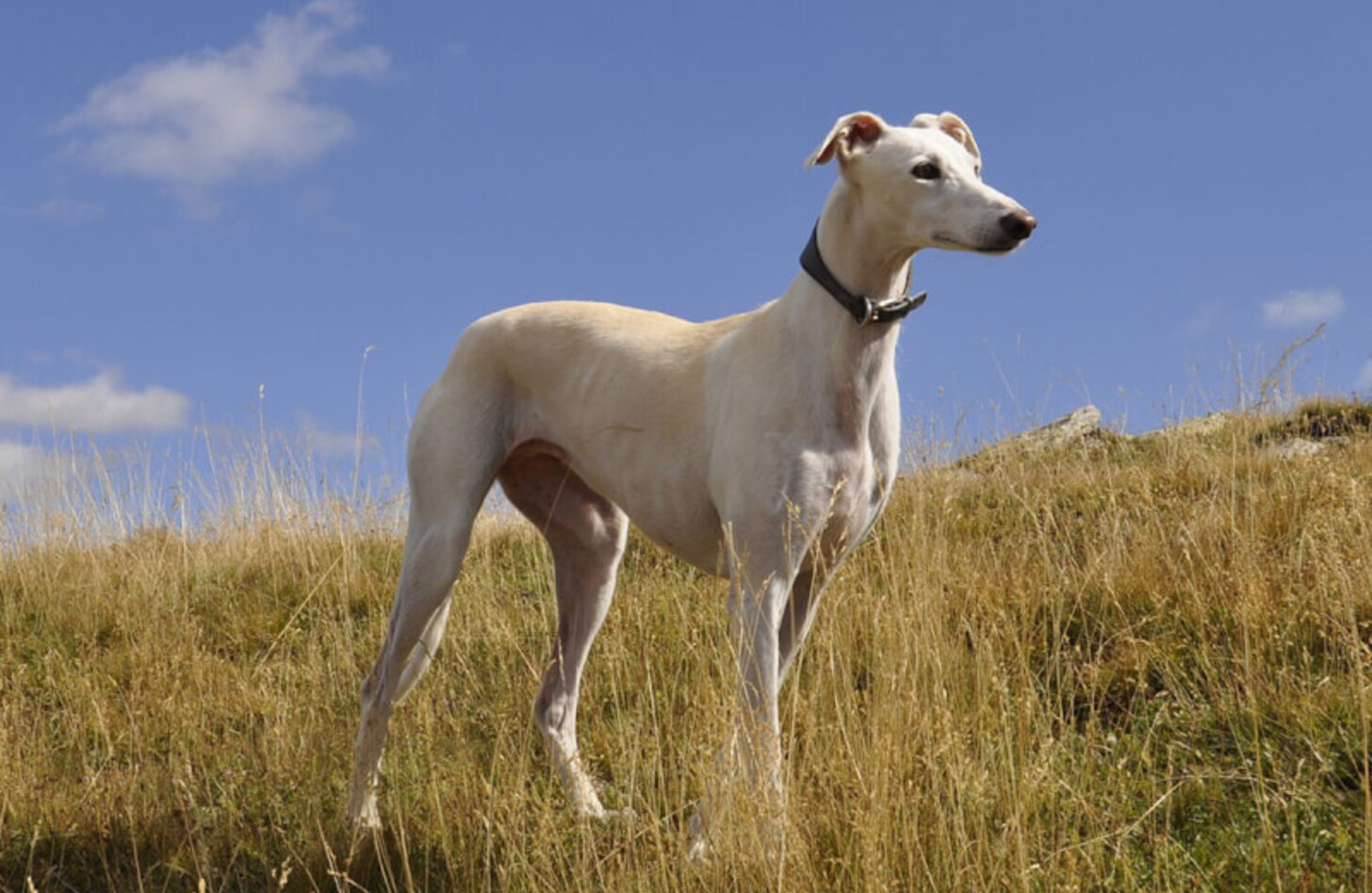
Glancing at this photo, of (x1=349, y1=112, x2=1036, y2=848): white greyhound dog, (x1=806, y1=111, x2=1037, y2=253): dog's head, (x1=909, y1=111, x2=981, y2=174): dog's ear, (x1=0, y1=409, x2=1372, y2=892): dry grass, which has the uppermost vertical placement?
(x1=909, y1=111, x2=981, y2=174): dog's ear

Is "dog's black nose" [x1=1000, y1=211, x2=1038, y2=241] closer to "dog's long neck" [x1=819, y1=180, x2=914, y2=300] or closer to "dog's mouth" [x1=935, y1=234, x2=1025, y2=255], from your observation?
"dog's mouth" [x1=935, y1=234, x2=1025, y2=255]

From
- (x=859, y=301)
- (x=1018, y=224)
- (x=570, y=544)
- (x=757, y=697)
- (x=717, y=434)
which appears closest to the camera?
(x=1018, y=224)

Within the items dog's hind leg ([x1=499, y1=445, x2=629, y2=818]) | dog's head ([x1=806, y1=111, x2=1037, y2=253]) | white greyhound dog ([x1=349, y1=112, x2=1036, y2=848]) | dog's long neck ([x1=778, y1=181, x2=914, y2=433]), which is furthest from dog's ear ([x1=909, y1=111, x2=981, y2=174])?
dog's hind leg ([x1=499, y1=445, x2=629, y2=818])

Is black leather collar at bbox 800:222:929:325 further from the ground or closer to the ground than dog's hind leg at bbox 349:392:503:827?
further from the ground

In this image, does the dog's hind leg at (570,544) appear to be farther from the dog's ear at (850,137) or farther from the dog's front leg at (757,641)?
the dog's ear at (850,137)

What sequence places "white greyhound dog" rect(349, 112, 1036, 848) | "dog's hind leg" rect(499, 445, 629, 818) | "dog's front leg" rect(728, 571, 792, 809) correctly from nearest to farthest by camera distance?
"dog's front leg" rect(728, 571, 792, 809) → "white greyhound dog" rect(349, 112, 1036, 848) → "dog's hind leg" rect(499, 445, 629, 818)

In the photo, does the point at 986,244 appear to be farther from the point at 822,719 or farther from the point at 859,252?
the point at 822,719

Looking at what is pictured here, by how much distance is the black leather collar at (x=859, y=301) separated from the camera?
346 cm

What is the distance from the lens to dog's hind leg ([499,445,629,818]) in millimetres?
4594

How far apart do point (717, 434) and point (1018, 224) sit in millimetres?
1126

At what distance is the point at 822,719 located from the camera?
12.7ft

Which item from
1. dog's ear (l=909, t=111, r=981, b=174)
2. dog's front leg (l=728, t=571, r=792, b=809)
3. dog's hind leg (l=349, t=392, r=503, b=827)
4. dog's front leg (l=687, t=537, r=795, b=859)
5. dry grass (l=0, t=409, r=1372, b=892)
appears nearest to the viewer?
dog's front leg (l=687, t=537, r=795, b=859)

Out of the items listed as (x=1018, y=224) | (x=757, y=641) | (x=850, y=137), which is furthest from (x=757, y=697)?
(x=850, y=137)

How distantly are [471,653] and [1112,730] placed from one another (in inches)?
130
